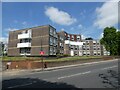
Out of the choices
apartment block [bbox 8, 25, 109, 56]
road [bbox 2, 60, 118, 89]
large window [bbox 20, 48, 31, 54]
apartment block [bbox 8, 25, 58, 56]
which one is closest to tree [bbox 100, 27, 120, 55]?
apartment block [bbox 8, 25, 109, 56]

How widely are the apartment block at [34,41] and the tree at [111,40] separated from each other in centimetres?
2302

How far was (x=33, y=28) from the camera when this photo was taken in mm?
56031

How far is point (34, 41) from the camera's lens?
180 feet

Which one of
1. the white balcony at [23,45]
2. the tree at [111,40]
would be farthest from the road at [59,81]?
the tree at [111,40]

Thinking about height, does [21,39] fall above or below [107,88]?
above

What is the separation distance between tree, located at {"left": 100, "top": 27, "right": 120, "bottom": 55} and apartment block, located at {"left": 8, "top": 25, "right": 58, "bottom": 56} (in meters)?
23.0

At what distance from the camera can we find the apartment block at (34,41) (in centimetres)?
5228

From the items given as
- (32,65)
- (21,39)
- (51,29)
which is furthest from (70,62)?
(21,39)

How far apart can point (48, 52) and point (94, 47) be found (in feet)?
183

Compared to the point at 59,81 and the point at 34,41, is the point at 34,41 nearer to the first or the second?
the point at 34,41

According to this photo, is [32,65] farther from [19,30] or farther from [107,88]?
[19,30]

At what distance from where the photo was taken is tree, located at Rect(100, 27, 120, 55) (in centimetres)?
6556

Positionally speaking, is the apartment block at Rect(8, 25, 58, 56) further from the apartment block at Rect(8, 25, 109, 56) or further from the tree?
the tree

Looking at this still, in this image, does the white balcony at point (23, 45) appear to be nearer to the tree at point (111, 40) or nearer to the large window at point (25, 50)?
the large window at point (25, 50)
